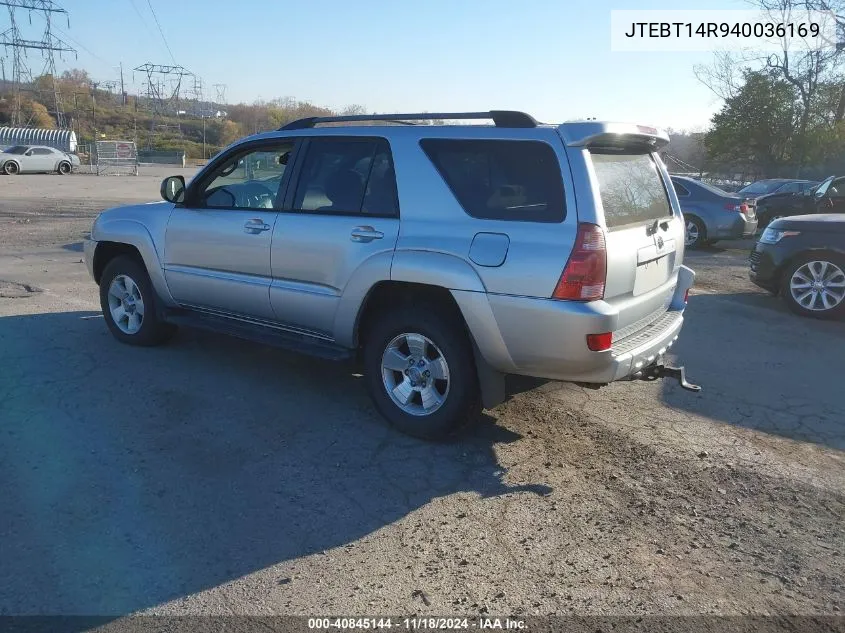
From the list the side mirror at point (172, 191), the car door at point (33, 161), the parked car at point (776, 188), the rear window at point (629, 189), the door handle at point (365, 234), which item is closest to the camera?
→ the rear window at point (629, 189)

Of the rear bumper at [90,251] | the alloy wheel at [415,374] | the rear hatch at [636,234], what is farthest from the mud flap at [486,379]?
the rear bumper at [90,251]

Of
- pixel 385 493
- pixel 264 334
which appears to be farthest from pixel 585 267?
pixel 264 334

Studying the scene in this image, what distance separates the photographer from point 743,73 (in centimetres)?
3547

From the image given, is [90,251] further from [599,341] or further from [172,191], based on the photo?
[599,341]

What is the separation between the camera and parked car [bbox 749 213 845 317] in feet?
27.5

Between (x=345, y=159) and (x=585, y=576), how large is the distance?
10.3 feet

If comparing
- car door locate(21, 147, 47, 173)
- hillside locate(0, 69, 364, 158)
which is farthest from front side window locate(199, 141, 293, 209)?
hillside locate(0, 69, 364, 158)

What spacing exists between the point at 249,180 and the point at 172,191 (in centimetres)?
78

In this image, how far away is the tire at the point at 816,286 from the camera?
8352 mm

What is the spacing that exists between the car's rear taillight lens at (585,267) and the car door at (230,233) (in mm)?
2290

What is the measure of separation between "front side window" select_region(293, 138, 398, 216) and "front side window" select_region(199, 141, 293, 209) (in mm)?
286

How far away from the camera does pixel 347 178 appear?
481 centimetres

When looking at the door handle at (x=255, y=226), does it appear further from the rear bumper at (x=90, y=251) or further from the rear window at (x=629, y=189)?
the rear window at (x=629, y=189)

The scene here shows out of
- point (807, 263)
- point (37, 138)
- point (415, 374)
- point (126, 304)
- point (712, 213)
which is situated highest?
point (37, 138)
